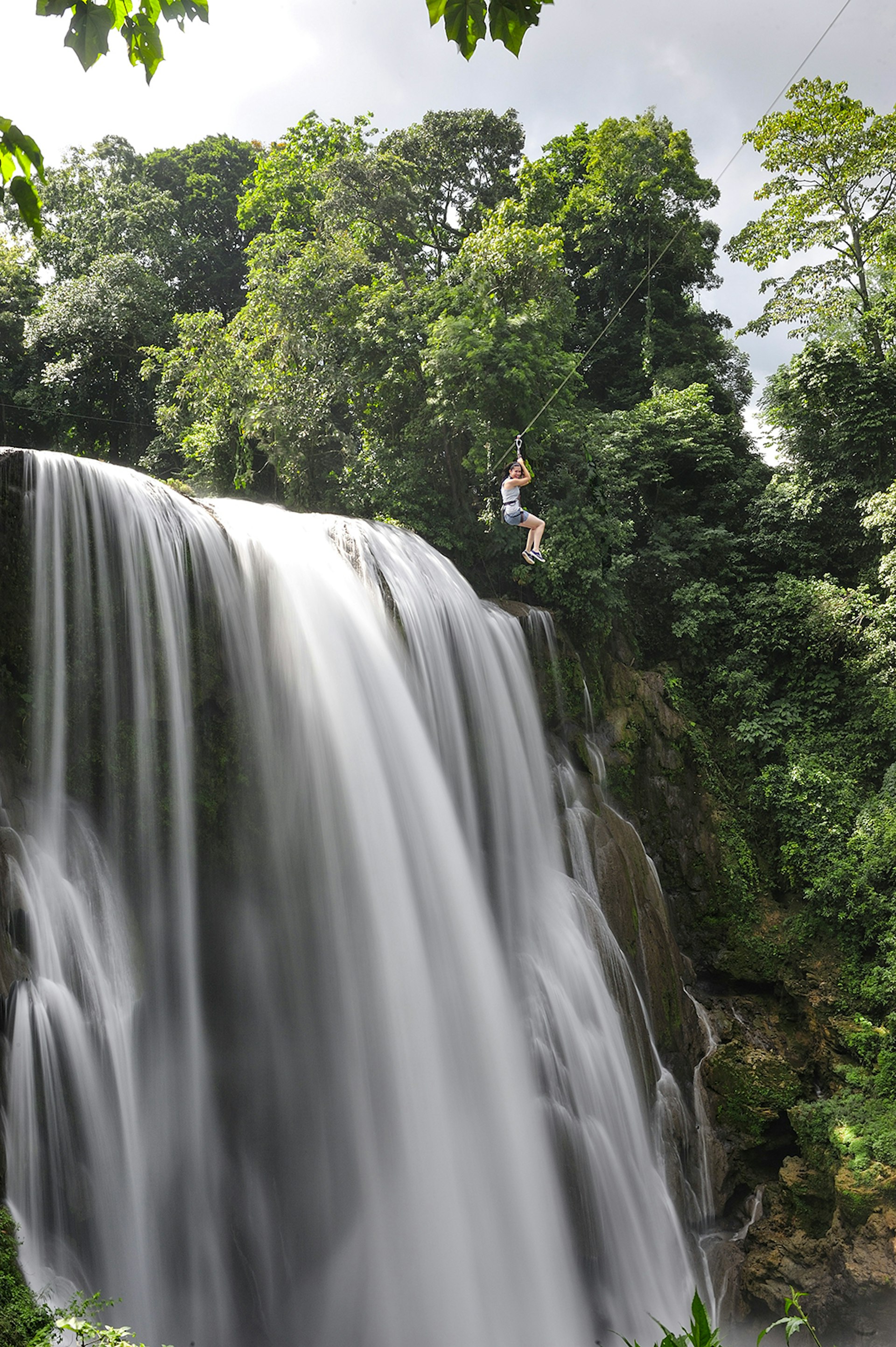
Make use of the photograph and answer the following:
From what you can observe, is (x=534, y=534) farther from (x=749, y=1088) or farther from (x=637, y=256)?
(x=637, y=256)

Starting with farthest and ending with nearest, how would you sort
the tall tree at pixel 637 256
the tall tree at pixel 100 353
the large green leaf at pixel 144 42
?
the tall tree at pixel 637 256
the tall tree at pixel 100 353
the large green leaf at pixel 144 42

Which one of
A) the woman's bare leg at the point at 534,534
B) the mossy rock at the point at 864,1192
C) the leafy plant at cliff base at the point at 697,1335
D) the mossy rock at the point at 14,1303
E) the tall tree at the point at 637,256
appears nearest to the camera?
the leafy plant at cliff base at the point at 697,1335

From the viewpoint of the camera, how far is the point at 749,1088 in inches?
473

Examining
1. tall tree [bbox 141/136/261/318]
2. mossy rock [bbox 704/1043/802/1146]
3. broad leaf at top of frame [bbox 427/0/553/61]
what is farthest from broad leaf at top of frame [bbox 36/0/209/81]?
tall tree [bbox 141/136/261/318]

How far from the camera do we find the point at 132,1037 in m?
7.49

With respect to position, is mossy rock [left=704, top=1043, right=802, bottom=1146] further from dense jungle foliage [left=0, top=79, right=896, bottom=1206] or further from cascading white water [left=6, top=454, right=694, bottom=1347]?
cascading white water [left=6, top=454, right=694, bottom=1347]

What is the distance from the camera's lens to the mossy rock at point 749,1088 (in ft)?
39.0

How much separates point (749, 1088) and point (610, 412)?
57.9 feet

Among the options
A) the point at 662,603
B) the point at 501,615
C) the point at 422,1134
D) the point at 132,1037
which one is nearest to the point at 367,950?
the point at 422,1134

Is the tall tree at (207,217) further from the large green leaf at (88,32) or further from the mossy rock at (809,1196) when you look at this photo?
the mossy rock at (809,1196)

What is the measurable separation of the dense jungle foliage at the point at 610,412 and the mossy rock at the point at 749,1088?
0.52 meters

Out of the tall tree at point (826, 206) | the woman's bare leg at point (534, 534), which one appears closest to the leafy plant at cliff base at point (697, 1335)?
the woman's bare leg at point (534, 534)

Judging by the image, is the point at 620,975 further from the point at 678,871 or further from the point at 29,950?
the point at 29,950

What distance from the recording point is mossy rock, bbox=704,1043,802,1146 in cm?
1188
